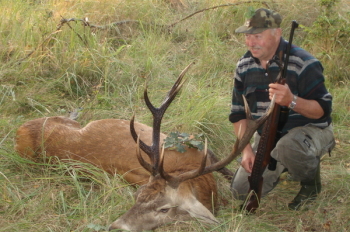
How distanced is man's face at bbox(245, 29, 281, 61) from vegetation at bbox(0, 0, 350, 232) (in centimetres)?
33

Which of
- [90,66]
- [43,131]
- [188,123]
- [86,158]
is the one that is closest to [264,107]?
[188,123]

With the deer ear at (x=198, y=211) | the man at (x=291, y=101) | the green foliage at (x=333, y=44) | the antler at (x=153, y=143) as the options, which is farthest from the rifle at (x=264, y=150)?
the green foliage at (x=333, y=44)

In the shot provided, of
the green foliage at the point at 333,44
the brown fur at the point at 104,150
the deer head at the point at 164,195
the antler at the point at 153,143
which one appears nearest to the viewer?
the deer head at the point at 164,195

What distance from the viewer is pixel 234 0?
8406 millimetres

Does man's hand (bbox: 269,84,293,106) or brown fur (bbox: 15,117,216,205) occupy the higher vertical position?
man's hand (bbox: 269,84,293,106)

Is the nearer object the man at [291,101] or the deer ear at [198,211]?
the deer ear at [198,211]

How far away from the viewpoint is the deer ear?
352 cm

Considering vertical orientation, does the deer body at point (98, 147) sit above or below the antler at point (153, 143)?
below

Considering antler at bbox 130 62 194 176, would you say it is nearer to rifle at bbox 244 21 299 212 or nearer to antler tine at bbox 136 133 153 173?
antler tine at bbox 136 133 153 173

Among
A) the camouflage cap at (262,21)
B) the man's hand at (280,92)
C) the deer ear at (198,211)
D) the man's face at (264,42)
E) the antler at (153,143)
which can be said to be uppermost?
the camouflage cap at (262,21)

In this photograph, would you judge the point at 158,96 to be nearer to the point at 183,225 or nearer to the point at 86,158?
the point at 86,158

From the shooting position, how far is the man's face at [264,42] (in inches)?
153

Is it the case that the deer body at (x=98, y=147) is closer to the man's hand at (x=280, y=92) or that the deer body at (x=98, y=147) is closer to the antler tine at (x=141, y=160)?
the antler tine at (x=141, y=160)

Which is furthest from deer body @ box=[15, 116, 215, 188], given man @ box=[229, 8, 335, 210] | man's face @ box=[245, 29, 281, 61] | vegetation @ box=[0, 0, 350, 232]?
man's face @ box=[245, 29, 281, 61]
